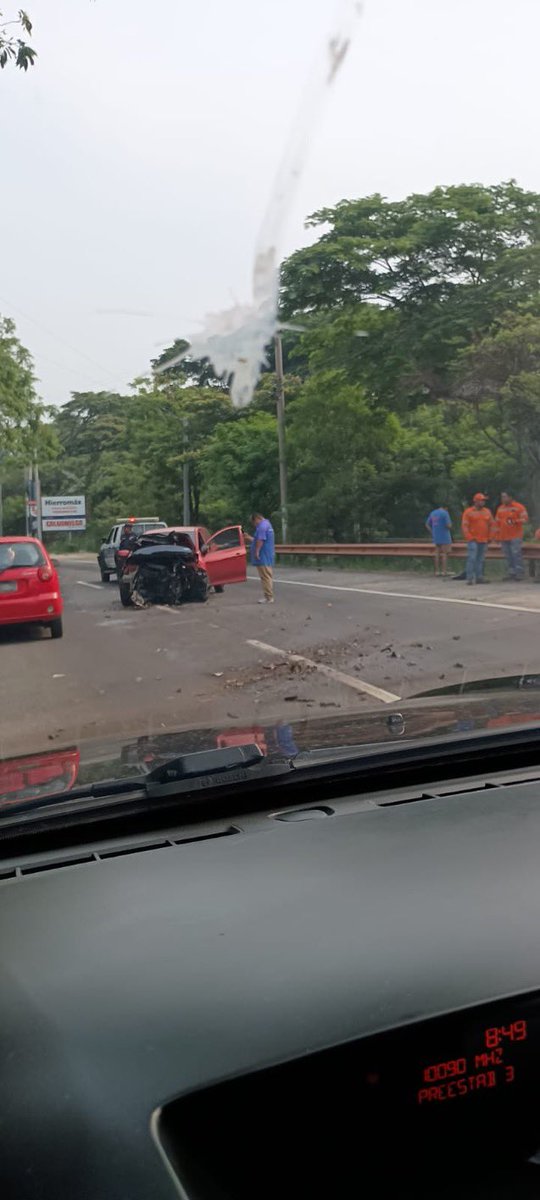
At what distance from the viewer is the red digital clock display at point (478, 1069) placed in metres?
2.26

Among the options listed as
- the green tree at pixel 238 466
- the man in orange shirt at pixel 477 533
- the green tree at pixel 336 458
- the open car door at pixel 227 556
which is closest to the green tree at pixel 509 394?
the man in orange shirt at pixel 477 533

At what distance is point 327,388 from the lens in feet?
30.8

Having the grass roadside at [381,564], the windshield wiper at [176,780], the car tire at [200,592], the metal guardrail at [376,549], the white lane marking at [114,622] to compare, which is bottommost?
the white lane marking at [114,622]

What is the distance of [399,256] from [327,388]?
1339 millimetres

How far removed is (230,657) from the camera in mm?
8594

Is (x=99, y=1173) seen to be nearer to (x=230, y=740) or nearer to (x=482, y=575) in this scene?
(x=230, y=740)

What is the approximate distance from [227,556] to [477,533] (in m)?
2.82

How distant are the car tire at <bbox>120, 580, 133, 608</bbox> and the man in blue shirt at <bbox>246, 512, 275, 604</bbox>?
3.21 feet

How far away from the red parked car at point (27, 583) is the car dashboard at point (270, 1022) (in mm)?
5717

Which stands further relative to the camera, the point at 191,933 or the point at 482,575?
the point at 482,575

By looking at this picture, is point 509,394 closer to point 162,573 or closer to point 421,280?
point 421,280

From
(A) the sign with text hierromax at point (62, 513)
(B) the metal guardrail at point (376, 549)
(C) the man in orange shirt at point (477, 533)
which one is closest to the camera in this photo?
(A) the sign with text hierromax at point (62, 513)

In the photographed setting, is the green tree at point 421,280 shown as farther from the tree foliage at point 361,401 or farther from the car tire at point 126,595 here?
the car tire at point 126,595

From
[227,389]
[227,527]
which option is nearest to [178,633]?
[227,527]
